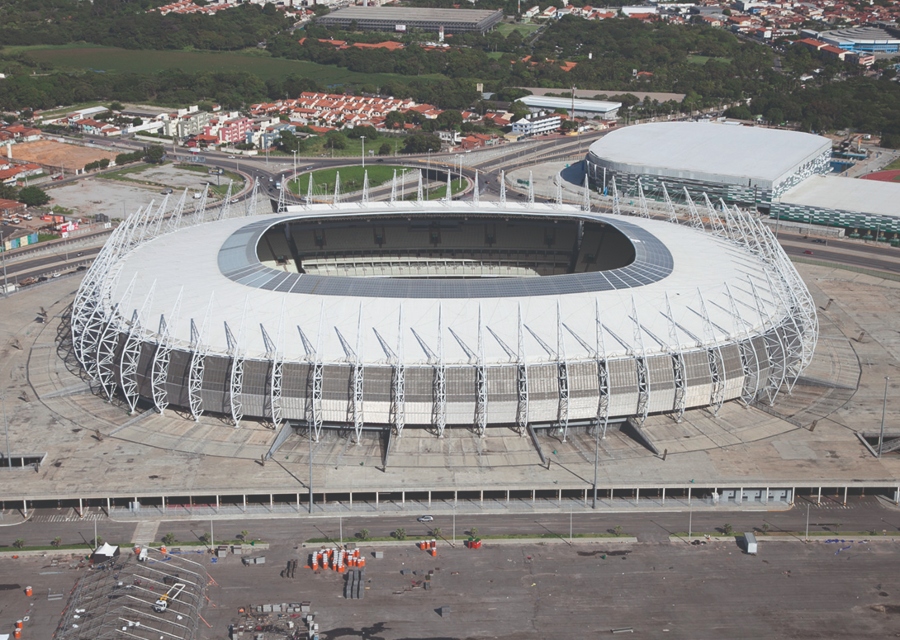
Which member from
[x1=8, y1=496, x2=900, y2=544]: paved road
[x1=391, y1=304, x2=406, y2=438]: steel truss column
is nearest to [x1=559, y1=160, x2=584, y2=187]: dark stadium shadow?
[x1=391, y1=304, x2=406, y2=438]: steel truss column

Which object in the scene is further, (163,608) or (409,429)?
(409,429)

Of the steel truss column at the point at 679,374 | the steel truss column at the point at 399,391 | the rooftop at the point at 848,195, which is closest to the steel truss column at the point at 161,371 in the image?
the steel truss column at the point at 399,391

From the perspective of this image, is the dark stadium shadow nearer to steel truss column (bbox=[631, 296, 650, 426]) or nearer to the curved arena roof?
the curved arena roof

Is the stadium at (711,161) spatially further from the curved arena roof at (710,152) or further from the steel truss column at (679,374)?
the steel truss column at (679,374)

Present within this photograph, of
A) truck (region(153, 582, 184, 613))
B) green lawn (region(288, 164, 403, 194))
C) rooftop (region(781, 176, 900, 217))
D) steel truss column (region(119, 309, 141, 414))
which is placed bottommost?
green lawn (region(288, 164, 403, 194))

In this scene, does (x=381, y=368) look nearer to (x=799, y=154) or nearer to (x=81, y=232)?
(x=81, y=232)

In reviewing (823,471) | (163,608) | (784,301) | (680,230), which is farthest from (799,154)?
(163,608)
